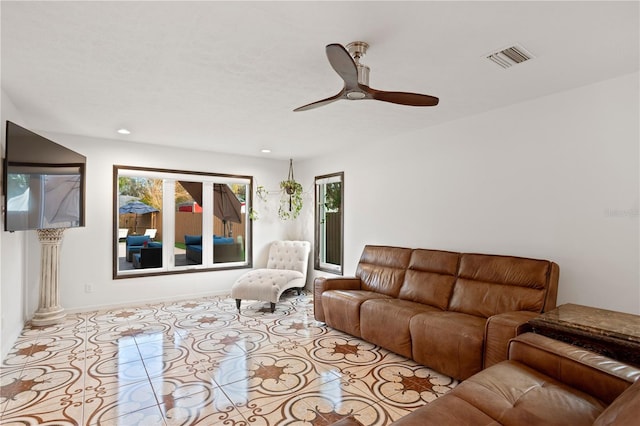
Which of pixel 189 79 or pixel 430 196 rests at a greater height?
pixel 189 79

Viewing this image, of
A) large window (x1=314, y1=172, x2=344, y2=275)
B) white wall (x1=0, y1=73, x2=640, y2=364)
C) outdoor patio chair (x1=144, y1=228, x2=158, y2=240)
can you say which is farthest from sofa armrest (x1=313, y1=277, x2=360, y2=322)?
outdoor patio chair (x1=144, y1=228, x2=158, y2=240)

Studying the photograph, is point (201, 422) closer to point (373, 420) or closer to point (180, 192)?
point (373, 420)

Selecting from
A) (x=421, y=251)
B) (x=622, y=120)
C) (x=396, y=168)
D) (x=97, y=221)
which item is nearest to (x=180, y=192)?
(x=97, y=221)

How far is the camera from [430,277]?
3594mm

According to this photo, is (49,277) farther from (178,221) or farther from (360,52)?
(360,52)

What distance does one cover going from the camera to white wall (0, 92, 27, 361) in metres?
3.02

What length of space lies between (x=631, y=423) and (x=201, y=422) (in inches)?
86.5

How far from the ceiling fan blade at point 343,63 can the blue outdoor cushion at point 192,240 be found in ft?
14.3

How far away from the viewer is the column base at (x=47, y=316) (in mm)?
3965

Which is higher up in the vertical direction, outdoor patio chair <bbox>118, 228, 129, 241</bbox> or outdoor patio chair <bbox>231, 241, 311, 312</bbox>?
outdoor patio chair <bbox>118, 228, 129, 241</bbox>

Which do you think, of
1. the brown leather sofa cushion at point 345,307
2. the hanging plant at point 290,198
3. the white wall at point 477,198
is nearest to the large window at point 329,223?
the white wall at point 477,198

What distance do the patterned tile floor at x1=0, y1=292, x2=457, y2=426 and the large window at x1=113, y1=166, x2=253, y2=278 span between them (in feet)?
4.01

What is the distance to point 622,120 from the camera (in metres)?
2.60

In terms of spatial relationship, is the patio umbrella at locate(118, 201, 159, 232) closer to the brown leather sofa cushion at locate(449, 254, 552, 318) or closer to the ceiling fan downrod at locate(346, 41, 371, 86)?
the ceiling fan downrod at locate(346, 41, 371, 86)
